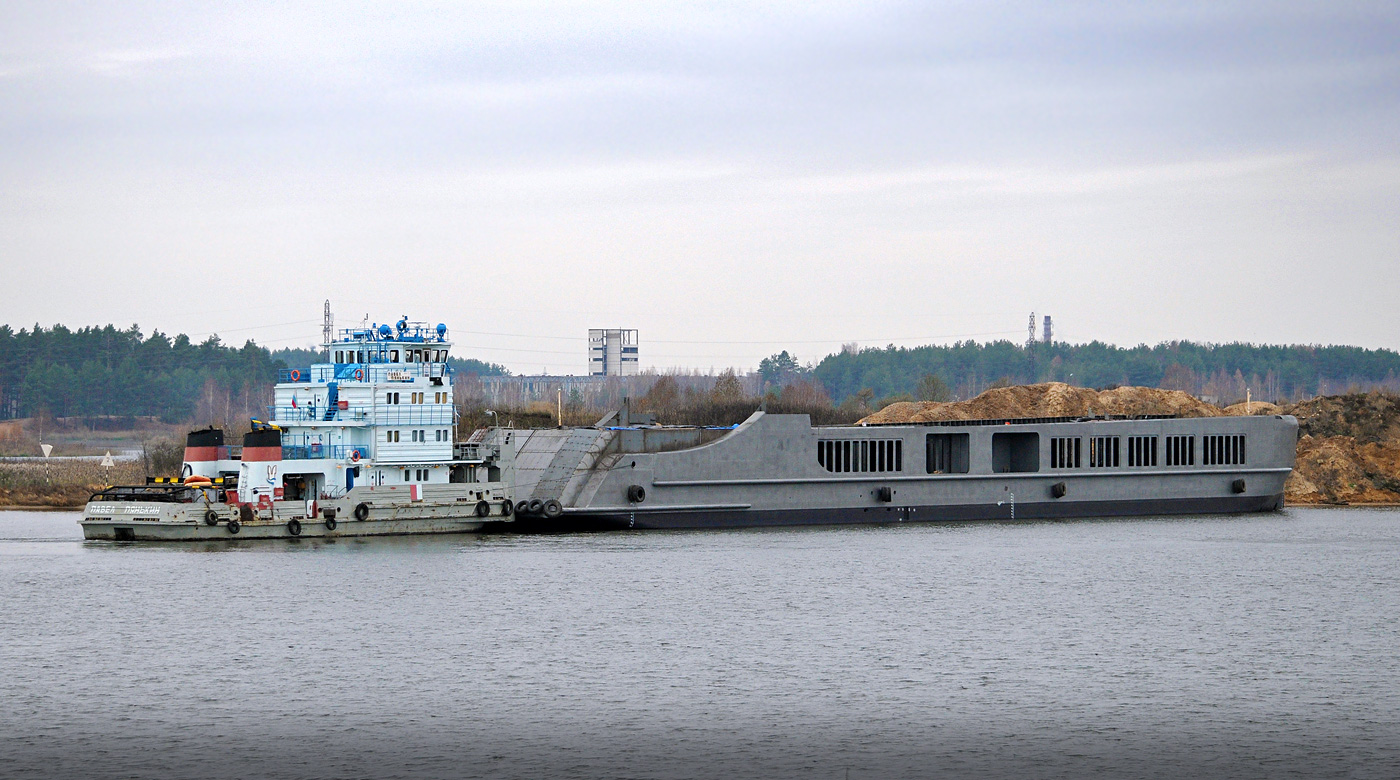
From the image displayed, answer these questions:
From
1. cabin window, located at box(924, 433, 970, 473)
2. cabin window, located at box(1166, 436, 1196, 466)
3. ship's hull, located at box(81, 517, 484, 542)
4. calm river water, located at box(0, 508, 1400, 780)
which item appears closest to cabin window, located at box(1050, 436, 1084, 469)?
cabin window, located at box(924, 433, 970, 473)

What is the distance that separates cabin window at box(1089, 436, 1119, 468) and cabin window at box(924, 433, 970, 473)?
5.38 meters

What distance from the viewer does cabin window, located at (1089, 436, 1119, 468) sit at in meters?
58.6

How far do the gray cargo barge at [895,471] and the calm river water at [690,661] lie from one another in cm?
612

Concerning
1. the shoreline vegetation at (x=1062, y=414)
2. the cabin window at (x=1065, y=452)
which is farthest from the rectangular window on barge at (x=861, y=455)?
the shoreline vegetation at (x=1062, y=414)

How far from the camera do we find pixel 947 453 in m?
58.1

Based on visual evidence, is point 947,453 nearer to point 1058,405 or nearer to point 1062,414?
point 1062,414

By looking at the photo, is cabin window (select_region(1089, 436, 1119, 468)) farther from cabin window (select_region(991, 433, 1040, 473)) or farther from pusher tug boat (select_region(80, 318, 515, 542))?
pusher tug boat (select_region(80, 318, 515, 542))

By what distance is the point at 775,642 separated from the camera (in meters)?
29.9

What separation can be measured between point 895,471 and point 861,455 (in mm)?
1783

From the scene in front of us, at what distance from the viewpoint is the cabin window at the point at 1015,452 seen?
189ft

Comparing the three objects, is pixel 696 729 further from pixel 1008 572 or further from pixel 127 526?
pixel 127 526

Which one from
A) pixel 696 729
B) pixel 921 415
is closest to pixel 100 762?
pixel 696 729

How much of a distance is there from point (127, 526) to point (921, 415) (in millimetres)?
46346

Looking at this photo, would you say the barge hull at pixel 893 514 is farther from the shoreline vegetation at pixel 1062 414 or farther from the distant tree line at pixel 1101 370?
the distant tree line at pixel 1101 370
